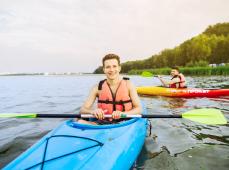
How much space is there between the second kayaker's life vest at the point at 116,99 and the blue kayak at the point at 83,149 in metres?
0.60

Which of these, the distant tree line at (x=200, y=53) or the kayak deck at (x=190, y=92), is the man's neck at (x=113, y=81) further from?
the distant tree line at (x=200, y=53)

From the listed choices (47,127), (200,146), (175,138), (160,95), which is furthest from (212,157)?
(160,95)

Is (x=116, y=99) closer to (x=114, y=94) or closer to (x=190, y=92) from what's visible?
(x=114, y=94)

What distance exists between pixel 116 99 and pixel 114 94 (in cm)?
9

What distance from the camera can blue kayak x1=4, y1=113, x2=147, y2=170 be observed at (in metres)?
2.67

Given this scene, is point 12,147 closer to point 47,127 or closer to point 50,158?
point 47,127

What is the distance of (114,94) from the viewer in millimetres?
4379

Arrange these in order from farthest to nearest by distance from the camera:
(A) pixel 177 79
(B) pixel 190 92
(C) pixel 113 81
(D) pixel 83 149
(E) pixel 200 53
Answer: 1. (E) pixel 200 53
2. (A) pixel 177 79
3. (B) pixel 190 92
4. (C) pixel 113 81
5. (D) pixel 83 149

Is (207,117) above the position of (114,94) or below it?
below

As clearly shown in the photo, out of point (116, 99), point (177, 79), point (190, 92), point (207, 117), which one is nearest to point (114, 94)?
point (116, 99)

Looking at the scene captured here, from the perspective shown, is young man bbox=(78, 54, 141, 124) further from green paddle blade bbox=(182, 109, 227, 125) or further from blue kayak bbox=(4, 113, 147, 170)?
green paddle blade bbox=(182, 109, 227, 125)

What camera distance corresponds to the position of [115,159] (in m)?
2.83

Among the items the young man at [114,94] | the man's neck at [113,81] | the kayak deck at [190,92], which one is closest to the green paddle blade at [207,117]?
the young man at [114,94]

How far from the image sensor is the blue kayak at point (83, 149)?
267 cm
